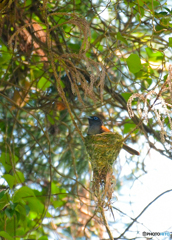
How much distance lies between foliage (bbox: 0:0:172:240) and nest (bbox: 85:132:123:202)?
0.75ft

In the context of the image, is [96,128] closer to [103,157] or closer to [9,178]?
[103,157]

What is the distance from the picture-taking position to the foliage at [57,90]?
347 cm

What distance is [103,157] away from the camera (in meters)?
3.65

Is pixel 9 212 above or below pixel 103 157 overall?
below

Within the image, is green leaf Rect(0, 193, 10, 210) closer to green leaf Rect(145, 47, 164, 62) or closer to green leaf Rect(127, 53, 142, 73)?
green leaf Rect(127, 53, 142, 73)

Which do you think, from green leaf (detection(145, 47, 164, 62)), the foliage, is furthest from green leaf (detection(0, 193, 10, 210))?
green leaf (detection(145, 47, 164, 62))

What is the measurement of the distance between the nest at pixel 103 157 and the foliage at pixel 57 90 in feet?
0.75

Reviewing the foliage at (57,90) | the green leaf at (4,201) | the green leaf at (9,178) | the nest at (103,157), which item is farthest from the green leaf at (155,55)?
the green leaf at (4,201)

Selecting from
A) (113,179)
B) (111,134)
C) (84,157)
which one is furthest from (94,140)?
(84,157)

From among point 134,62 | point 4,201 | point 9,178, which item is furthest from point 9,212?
point 134,62

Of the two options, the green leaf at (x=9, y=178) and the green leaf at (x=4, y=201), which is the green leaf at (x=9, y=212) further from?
the green leaf at (x=9, y=178)

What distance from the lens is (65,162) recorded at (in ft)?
16.8

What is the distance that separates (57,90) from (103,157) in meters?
1.00

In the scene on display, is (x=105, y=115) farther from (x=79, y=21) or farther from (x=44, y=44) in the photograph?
(x=79, y=21)
